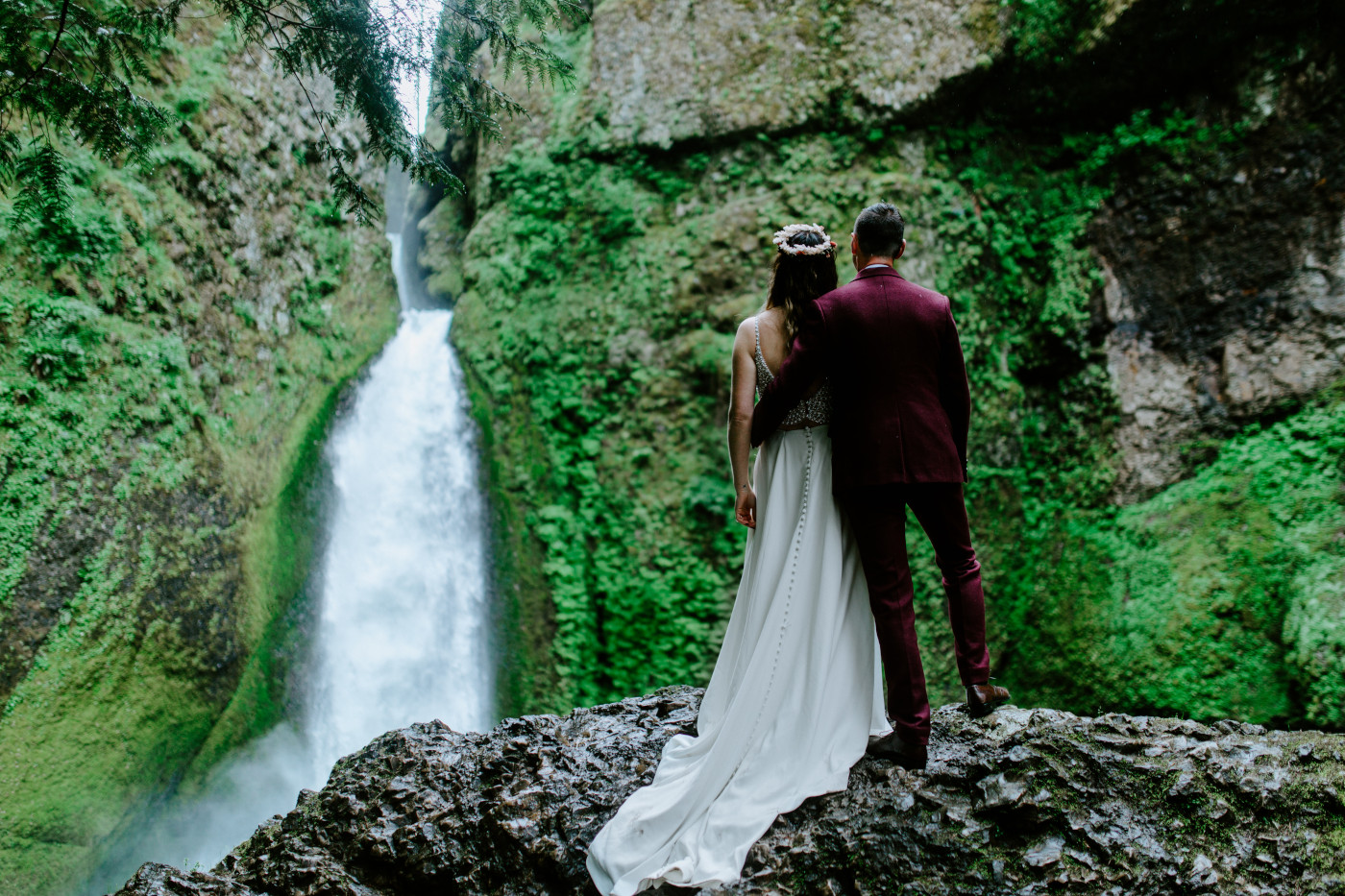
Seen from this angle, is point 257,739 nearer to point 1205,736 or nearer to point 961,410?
point 961,410

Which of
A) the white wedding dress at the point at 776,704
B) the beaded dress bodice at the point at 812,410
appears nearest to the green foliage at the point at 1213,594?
the white wedding dress at the point at 776,704

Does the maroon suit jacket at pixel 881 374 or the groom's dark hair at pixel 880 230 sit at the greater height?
the groom's dark hair at pixel 880 230

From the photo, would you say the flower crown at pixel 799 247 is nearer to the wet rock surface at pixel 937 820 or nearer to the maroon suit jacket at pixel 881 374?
Answer: the maroon suit jacket at pixel 881 374

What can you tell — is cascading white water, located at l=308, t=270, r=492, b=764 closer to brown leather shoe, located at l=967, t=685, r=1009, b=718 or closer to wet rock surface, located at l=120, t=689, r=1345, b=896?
wet rock surface, located at l=120, t=689, r=1345, b=896

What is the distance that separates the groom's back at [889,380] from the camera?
2828mm

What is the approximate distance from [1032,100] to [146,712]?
919 cm

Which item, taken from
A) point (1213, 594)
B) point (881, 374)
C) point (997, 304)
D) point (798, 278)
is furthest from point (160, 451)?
point (1213, 594)

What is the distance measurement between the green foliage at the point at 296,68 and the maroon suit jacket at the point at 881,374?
228cm

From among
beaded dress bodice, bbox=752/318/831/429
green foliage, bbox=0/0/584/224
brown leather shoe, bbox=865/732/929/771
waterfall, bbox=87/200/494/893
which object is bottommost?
waterfall, bbox=87/200/494/893

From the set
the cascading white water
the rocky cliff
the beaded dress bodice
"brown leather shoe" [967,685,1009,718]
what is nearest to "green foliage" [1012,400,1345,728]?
"brown leather shoe" [967,685,1009,718]

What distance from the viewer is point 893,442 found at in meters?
2.83

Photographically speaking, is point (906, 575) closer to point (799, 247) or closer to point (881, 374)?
point (881, 374)

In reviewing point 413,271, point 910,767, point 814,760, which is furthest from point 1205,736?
point 413,271

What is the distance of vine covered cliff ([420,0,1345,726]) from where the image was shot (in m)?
6.23
